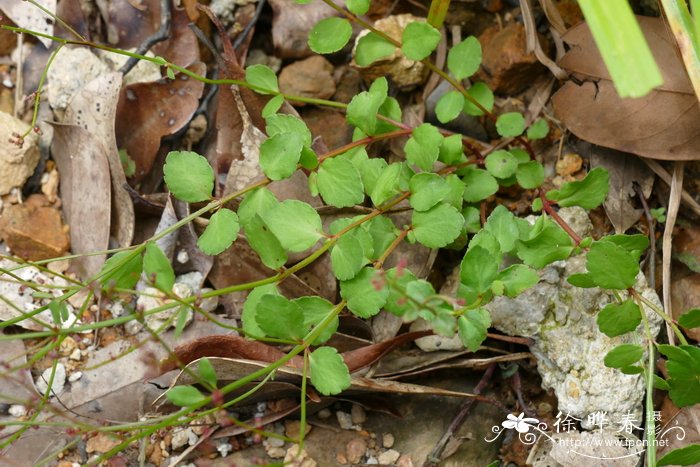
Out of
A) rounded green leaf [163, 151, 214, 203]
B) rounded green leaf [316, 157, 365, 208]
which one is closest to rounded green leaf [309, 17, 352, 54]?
rounded green leaf [316, 157, 365, 208]

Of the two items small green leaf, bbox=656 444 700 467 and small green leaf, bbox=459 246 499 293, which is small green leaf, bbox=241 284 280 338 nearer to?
small green leaf, bbox=459 246 499 293

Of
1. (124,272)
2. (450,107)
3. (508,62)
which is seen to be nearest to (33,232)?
(124,272)

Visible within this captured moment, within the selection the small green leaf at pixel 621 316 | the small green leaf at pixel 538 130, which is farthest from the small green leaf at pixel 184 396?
the small green leaf at pixel 538 130

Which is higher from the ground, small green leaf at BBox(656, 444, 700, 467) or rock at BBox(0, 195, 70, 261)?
rock at BBox(0, 195, 70, 261)

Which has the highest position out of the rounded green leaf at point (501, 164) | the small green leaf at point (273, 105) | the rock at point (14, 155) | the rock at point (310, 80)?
the rock at point (14, 155)

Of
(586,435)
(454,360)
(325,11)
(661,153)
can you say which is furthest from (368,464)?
(325,11)

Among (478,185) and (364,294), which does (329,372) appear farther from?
(478,185)

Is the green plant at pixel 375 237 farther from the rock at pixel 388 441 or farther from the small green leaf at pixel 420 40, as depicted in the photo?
the rock at pixel 388 441
